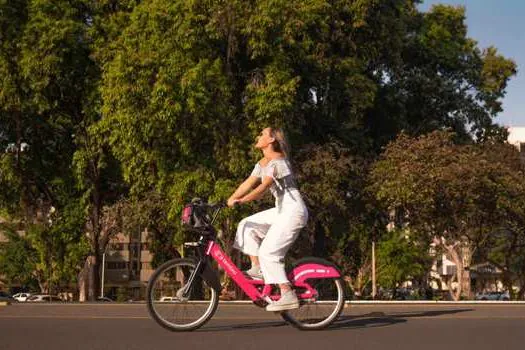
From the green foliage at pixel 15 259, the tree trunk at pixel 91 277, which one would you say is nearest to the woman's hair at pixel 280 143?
the tree trunk at pixel 91 277

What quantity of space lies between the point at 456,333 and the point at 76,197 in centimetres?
2675

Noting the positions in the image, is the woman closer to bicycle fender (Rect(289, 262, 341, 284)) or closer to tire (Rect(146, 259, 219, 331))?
bicycle fender (Rect(289, 262, 341, 284))

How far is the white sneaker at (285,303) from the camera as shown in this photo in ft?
25.5

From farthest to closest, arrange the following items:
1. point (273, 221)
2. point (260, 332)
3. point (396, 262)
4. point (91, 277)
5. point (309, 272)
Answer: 1. point (396, 262)
2. point (91, 277)
3. point (309, 272)
4. point (273, 221)
5. point (260, 332)

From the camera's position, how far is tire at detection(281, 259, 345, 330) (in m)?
8.02

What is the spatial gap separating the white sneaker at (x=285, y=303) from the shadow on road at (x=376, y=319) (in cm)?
56

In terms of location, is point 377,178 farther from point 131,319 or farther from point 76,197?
point 131,319

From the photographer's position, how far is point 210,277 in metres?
8.03

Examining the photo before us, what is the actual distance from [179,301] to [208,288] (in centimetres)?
41

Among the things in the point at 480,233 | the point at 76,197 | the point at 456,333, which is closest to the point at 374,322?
the point at 456,333

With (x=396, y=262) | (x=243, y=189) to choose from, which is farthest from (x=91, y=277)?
(x=396, y=262)

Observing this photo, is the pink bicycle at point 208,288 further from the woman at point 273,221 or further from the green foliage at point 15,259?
the green foliage at point 15,259

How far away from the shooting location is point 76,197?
1294 inches

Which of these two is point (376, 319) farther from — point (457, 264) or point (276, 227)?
point (457, 264)
